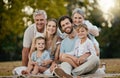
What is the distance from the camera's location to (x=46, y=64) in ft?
26.9

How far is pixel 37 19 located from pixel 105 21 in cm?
3370

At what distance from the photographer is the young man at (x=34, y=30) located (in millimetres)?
8469

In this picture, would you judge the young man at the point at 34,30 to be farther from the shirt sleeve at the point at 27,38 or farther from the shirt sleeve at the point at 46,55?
the shirt sleeve at the point at 46,55

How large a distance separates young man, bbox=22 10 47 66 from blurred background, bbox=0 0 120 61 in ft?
52.5

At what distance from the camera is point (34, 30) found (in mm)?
8750

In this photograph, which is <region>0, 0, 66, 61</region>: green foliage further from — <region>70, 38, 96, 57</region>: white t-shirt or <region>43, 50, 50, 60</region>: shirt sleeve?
<region>70, 38, 96, 57</region>: white t-shirt

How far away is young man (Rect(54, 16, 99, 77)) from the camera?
7578mm

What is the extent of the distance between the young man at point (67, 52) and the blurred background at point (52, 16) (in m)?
16.9

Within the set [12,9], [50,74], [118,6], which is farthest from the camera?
[118,6]

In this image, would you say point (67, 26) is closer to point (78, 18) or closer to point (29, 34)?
point (78, 18)

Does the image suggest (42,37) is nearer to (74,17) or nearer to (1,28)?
(74,17)

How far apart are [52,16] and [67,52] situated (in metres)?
18.3

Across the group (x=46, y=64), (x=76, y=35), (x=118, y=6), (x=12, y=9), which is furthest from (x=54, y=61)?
(x=118, y=6)

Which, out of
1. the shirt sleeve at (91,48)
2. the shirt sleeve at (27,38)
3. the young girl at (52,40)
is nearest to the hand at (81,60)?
the shirt sleeve at (91,48)
